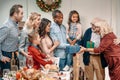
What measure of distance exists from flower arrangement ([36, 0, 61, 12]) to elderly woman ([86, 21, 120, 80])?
2.06 m

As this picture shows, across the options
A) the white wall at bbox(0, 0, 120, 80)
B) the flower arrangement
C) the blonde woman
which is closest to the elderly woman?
→ the blonde woman

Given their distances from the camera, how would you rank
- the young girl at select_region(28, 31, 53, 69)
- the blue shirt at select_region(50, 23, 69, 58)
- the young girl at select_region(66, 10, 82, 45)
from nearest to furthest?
the young girl at select_region(28, 31, 53, 69) → the blue shirt at select_region(50, 23, 69, 58) → the young girl at select_region(66, 10, 82, 45)

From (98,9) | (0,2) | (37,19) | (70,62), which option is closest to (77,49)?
(70,62)

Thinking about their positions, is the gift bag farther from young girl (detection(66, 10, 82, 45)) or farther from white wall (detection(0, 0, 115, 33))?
white wall (detection(0, 0, 115, 33))

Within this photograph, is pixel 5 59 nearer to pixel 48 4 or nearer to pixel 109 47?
pixel 109 47

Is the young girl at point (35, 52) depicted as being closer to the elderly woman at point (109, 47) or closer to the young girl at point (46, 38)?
the young girl at point (46, 38)

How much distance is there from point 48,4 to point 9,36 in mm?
2534

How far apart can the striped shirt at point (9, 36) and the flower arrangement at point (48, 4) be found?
2.39 m

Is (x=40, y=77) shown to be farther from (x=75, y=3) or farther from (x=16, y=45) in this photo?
(x=75, y=3)

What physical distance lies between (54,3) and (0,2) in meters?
1.30

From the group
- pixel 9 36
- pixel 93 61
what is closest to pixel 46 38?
pixel 9 36

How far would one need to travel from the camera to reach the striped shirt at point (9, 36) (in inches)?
122

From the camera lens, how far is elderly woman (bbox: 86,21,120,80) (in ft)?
11.7

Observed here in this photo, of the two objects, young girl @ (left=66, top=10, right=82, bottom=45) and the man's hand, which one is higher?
young girl @ (left=66, top=10, right=82, bottom=45)
